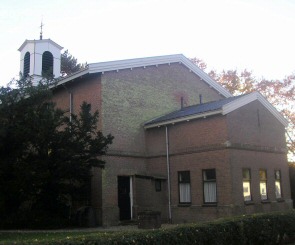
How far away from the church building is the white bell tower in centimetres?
622

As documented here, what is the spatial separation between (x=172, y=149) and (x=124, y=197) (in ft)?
13.2

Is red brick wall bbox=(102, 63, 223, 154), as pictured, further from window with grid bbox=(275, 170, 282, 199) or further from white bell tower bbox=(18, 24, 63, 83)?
white bell tower bbox=(18, 24, 63, 83)

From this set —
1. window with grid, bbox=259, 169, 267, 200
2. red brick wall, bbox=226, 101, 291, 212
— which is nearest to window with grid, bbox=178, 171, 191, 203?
red brick wall, bbox=226, 101, 291, 212

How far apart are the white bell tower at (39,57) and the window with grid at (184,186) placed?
1428 cm

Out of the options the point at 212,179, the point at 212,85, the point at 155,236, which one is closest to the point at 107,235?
the point at 155,236

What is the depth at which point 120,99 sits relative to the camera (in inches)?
947

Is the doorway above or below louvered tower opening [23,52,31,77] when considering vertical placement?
below

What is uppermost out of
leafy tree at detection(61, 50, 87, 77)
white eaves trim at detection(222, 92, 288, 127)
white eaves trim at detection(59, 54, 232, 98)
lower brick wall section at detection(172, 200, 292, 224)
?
leafy tree at detection(61, 50, 87, 77)

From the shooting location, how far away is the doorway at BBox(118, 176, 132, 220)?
2293 centimetres

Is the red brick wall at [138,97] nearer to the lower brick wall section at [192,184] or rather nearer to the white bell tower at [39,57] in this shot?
the lower brick wall section at [192,184]

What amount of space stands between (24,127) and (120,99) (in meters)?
6.92

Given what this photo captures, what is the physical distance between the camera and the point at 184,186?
22938 mm

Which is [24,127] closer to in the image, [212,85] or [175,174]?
[175,174]

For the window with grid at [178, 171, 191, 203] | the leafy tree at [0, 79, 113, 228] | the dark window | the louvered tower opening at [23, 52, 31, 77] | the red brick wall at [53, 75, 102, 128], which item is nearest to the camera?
the leafy tree at [0, 79, 113, 228]
